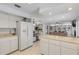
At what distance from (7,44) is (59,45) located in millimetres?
1920

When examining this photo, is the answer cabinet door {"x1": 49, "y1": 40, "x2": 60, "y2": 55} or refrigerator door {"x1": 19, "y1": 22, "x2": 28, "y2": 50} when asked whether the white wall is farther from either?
cabinet door {"x1": 49, "y1": 40, "x2": 60, "y2": 55}

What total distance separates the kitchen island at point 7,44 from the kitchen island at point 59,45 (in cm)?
120

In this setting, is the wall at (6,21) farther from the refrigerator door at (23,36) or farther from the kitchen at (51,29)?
the refrigerator door at (23,36)

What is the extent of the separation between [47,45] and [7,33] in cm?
189

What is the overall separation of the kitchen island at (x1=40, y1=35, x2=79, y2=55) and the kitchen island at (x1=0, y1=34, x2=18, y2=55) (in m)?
1.20

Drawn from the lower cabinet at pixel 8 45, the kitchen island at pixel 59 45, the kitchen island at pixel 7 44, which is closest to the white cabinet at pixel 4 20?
the kitchen island at pixel 7 44

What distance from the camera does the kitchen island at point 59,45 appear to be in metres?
2.00

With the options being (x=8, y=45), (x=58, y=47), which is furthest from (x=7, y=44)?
(x=58, y=47)

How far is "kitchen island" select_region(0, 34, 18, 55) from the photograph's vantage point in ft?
8.95

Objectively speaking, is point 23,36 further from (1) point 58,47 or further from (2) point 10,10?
(1) point 58,47

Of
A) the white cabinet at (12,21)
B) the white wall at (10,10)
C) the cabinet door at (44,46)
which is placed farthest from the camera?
the white cabinet at (12,21)

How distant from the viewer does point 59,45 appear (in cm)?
236
